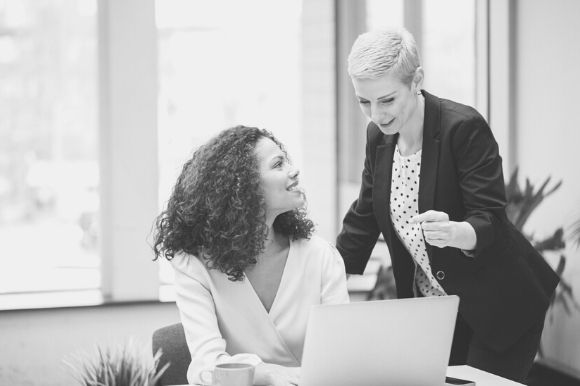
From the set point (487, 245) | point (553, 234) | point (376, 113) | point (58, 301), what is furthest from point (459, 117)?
point (58, 301)

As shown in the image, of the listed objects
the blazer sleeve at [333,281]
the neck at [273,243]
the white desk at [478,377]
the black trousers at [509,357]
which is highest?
the neck at [273,243]

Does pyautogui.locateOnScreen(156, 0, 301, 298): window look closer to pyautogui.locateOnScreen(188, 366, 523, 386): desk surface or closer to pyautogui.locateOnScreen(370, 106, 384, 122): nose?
pyautogui.locateOnScreen(370, 106, 384, 122): nose

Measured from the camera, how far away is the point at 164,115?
12.8 feet

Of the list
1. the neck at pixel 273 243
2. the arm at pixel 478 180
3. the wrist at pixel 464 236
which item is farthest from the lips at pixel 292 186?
the wrist at pixel 464 236

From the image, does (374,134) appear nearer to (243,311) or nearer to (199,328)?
(243,311)

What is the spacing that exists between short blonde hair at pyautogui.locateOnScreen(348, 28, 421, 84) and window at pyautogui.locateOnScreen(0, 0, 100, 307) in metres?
2.17

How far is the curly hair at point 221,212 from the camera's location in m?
1.97

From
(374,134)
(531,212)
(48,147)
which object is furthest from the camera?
(48,147)

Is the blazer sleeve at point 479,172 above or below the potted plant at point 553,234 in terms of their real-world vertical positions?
above

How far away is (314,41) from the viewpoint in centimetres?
399

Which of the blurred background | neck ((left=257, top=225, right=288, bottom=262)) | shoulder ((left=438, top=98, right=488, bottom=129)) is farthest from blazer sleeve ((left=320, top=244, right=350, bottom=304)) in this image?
the blurred background

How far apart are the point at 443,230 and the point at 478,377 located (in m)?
0.35

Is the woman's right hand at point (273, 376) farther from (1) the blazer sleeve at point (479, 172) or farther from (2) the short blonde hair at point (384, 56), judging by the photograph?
(2) the short blonde hair at point (384, 56)

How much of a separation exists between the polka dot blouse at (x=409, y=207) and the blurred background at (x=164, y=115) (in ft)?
4.64
